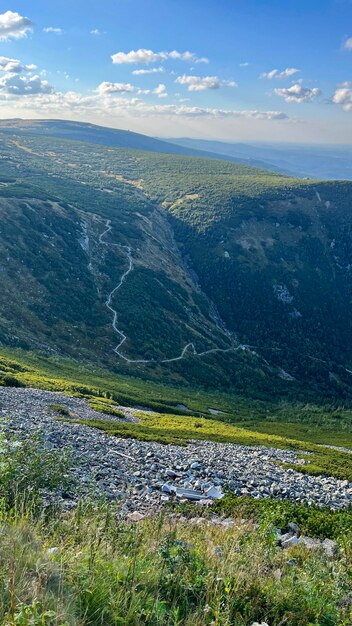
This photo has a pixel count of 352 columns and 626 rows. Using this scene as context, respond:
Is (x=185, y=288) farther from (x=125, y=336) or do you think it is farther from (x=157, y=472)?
(x=157, y=472)

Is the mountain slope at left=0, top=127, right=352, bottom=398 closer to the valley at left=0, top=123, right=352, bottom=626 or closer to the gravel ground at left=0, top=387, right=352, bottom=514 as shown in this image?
the valley at left=0, top=123, right=352, bottom=626

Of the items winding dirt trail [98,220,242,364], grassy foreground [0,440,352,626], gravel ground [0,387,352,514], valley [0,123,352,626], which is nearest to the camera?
grassy foreground [0,440,352,626]

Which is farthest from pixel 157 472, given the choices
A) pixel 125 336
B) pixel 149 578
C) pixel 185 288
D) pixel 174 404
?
pixel 185 288

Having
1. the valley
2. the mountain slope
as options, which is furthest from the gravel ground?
the mountain slope

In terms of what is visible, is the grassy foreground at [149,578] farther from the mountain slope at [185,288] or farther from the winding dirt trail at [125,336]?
the winding dirt trail at [125,336]

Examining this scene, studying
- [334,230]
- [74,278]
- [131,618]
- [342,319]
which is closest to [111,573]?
[131,618]

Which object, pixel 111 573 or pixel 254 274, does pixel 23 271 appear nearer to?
pixel 254 274

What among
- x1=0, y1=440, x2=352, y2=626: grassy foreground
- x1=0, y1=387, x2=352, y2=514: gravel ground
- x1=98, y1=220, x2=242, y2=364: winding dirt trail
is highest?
x1=0, y1=440, x2=352, y2=626: grassy foreground
